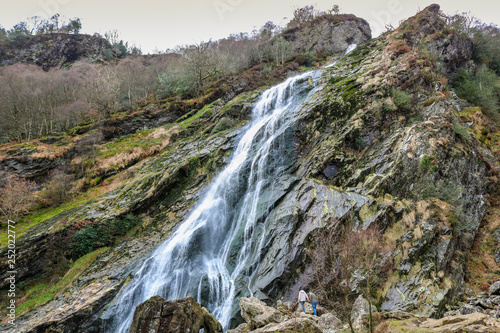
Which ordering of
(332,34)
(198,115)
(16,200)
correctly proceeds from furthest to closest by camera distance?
(332,34), (198,115), (16,200)

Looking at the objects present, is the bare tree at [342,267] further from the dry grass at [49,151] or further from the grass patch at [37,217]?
the dry grass at [49,151]

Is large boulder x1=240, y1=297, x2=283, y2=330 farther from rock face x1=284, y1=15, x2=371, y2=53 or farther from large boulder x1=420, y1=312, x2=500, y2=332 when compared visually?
rock face x1=284, y1=15, x2=371, y2=53

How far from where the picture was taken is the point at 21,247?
15914 millimetres

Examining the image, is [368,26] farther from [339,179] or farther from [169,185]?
[169,185]

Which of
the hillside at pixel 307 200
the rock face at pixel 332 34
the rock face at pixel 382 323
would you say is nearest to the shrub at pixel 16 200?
the hillside at pixel 307 200

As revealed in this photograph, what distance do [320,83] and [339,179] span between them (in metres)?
15.6

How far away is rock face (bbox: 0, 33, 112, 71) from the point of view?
5766 cm

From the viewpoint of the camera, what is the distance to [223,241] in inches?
610

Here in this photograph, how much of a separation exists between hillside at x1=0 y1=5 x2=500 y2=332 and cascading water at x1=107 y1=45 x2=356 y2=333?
0.48 feet

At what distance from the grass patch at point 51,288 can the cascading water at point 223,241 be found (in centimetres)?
491

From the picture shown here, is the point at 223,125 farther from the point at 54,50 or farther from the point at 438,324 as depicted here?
the point at 54,50

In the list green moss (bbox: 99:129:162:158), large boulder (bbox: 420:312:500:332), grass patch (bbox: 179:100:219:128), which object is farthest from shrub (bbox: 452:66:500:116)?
green moss (bbox: 99:129:162:158)

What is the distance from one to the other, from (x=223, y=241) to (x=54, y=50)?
2933 inches

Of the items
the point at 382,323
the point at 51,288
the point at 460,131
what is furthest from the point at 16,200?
the point at 460,131
